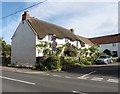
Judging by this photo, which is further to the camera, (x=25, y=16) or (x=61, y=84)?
(x=25, y=16)

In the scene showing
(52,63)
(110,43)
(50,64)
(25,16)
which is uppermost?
(25,16)

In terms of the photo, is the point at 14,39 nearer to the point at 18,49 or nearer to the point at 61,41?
the point at 18,49

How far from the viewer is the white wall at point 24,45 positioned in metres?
39.1

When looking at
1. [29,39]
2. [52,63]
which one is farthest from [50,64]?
[29,39]

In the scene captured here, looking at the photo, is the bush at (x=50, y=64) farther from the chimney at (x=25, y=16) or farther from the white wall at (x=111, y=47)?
the white wall at (x=111, y=47)

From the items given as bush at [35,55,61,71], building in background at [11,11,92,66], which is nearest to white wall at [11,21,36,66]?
building in background at [11,11,92,66]

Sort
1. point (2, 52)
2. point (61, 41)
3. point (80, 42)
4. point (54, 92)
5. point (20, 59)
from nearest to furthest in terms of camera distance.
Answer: point (54, 92)
point (20, 59)
point (61, 41)
point (2, 52)
point (80, 42)

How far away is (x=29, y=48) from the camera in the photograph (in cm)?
3981

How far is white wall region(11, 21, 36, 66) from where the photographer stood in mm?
39062

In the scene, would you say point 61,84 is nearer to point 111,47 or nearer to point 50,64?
point 50,64

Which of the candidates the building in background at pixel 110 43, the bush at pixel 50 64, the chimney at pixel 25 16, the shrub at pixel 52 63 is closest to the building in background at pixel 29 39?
the chimney at pixel 25 16

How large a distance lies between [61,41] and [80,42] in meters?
9.33

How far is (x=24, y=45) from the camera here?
41062 mm

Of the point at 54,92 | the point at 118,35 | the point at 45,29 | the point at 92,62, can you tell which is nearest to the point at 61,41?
the point at 45,29
